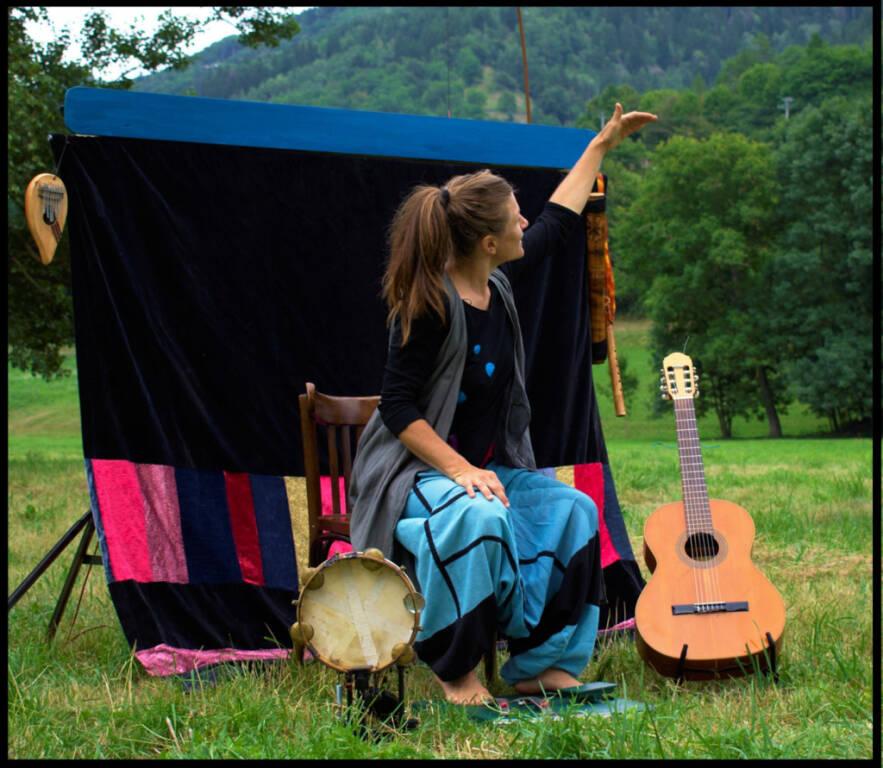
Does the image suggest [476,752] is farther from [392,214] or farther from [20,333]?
[20,333]

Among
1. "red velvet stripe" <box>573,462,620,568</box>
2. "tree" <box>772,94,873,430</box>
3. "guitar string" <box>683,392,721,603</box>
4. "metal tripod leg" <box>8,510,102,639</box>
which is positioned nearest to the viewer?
"guitar string" <box>683,392,721,603</box>

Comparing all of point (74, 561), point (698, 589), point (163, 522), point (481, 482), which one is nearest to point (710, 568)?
point (698, 589)

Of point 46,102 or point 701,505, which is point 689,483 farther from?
point 46,102

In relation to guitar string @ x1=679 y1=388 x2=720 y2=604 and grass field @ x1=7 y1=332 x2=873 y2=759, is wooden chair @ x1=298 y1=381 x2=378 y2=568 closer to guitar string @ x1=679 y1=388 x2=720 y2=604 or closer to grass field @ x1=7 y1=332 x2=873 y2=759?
grass field @ x1=7 y1=332 x2=873 y2=759

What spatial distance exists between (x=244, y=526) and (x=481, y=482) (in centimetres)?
146

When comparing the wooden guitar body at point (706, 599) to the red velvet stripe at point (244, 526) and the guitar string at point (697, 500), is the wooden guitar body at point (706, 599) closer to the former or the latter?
the guitar string at point (697, 500)

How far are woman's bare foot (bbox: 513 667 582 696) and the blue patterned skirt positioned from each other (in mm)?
23

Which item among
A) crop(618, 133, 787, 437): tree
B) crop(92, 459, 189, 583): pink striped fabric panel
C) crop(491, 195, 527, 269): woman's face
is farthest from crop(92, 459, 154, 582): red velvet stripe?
crop(618, 133, 787, 437): tree

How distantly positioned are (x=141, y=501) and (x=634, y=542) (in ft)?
12.3

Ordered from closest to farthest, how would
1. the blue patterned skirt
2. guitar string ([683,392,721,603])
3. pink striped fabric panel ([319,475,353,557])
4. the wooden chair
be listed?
the blue patterned skirt
guitar string ([683,392,721,603])
the wooden chair
pink striped fabric panel ([319,475,353,557])

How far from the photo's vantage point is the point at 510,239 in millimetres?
3754

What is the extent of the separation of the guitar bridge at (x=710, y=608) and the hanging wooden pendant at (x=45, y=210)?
244 centimetres

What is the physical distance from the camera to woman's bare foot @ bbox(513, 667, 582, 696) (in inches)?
142

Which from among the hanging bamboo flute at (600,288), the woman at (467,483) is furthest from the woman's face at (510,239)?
the hanging bamboo flute at (600,288)
